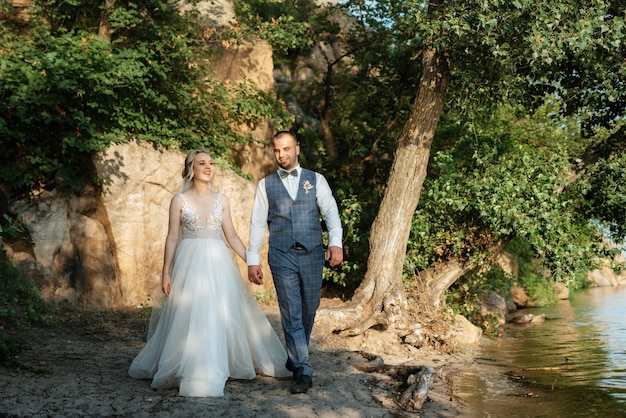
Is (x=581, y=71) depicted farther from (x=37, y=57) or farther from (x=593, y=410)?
(x=37, y=57)

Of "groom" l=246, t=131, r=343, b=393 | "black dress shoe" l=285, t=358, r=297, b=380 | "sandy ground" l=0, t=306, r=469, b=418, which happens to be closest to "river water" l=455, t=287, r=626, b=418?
"sandy ground" l=0, t=306, r=469, b=418

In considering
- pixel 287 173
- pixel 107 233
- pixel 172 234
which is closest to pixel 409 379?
pixel 287 173

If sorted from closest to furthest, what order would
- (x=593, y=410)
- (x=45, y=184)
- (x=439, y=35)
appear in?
(x=593, y=410) < (x=439, y=35) < (x=45, y=184)

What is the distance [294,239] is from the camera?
555cm

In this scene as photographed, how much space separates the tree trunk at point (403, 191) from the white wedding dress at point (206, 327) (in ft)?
14.2

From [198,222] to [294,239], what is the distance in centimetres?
107

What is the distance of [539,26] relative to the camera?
26.8 ft

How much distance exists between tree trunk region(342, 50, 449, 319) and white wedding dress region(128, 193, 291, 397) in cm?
433

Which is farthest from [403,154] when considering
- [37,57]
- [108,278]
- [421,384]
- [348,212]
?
[37,57]

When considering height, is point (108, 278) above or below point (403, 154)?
below

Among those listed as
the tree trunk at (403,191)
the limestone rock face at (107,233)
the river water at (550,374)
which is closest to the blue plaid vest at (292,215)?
the river water at (550,374)

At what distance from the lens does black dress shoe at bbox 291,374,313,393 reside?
556 cm

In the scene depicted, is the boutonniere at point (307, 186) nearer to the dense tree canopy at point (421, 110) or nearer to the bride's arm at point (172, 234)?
the bride's arm at point (172, 234)

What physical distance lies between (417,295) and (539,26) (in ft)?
16.8
